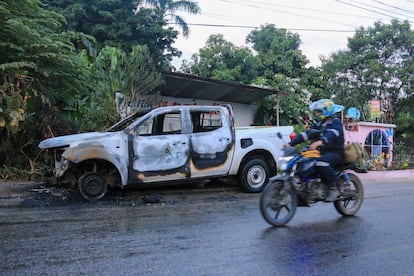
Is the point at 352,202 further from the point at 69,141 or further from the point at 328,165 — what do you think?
the point at 69,141

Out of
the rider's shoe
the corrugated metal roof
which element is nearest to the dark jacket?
the rider's shoe

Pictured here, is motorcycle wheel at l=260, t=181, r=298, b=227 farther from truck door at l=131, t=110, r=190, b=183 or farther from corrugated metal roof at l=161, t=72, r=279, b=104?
corrugated metal roof at l=161, t=72, r=279, b=104

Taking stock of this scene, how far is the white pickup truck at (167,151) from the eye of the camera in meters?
7.77

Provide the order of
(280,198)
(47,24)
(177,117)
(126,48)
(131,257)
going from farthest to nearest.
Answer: (126,48), (47,24), (177,117), (280,198), (131,257)

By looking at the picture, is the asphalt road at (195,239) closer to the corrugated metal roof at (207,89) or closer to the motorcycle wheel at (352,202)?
the motorcycle wheel at (352,202)

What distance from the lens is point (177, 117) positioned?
8953 mm

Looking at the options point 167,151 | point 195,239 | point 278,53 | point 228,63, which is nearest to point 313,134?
point 195,239

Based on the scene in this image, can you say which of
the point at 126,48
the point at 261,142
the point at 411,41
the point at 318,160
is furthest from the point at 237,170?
the point at 411,41

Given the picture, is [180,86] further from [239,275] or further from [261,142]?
[239,275]

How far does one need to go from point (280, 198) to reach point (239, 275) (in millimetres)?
2067

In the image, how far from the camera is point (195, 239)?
5.08 meters

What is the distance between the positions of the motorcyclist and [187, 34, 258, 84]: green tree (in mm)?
16982

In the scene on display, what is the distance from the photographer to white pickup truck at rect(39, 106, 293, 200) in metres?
7.77

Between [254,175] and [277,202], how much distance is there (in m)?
3.56
